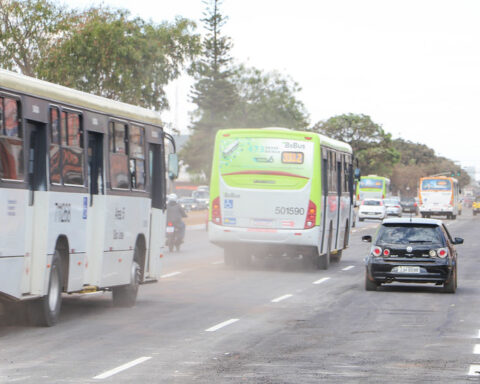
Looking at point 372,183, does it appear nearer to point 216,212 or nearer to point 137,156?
point 216,212

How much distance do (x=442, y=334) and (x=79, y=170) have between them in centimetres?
511

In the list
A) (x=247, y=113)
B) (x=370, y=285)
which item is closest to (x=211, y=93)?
(x=247, y=113)

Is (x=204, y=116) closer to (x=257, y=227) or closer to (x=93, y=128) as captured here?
(x=257, y=227)

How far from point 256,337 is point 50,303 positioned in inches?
106

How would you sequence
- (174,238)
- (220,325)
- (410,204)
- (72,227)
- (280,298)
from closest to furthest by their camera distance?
1. (72,227)
2. (220,325)
3. (280,298)
4. (174,238)
5. (410,204)

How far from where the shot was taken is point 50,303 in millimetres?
13938

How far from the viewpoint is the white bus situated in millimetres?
12453

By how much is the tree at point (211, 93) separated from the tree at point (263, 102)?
2686mm

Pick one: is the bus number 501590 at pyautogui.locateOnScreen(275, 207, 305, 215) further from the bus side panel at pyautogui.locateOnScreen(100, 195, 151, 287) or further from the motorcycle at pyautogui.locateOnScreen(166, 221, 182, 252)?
the motorcycle at pyautogui.locateOnScreen(166, 221, 182, 252)

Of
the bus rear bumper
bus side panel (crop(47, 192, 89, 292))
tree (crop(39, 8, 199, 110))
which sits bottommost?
the bus rear bumper

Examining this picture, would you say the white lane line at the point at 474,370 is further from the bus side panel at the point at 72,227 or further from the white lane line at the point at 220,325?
the bus side panel at the point at 72,227

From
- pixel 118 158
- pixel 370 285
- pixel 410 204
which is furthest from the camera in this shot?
pixel 410 204

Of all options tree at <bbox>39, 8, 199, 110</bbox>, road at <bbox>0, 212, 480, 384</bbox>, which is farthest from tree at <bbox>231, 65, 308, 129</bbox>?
road at <bbox>0, 212, 480, 384</bbox>

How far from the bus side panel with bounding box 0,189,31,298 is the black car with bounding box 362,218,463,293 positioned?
9.04 metres
